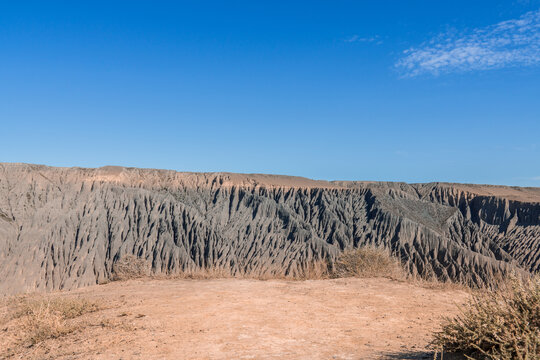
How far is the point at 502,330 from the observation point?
17.7ft

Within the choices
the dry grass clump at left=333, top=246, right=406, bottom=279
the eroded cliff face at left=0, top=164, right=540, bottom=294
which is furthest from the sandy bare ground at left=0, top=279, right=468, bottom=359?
the eroded cliff face at left=0, top=164, right=540, bottom=294

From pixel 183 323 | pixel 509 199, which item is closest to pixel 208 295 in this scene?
pixel 183 323

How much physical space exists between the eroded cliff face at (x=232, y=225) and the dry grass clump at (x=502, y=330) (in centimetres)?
4285

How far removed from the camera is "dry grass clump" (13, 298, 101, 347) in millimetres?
8328

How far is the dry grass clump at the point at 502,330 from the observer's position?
509 cm

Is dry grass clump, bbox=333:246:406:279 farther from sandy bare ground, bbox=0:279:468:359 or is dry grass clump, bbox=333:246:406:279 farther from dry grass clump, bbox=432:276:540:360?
dry grass clump, bbox=432:276:540:360

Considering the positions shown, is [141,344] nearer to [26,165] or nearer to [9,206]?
[9,206]

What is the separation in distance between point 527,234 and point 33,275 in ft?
209

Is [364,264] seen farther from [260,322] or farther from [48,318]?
[48,318]

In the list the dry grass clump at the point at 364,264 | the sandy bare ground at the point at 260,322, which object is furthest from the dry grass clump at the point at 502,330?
the dry grass clump at the point at 364,264

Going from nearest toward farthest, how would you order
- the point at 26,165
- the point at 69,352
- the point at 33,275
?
the point at 69,352
the point at 33,275
the point at 26,165

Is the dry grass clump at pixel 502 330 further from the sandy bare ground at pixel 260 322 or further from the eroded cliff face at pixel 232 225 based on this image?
the eroded cliff face at pixel 232 225

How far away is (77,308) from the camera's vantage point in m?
10.1

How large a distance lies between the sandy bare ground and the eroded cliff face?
125 feet
